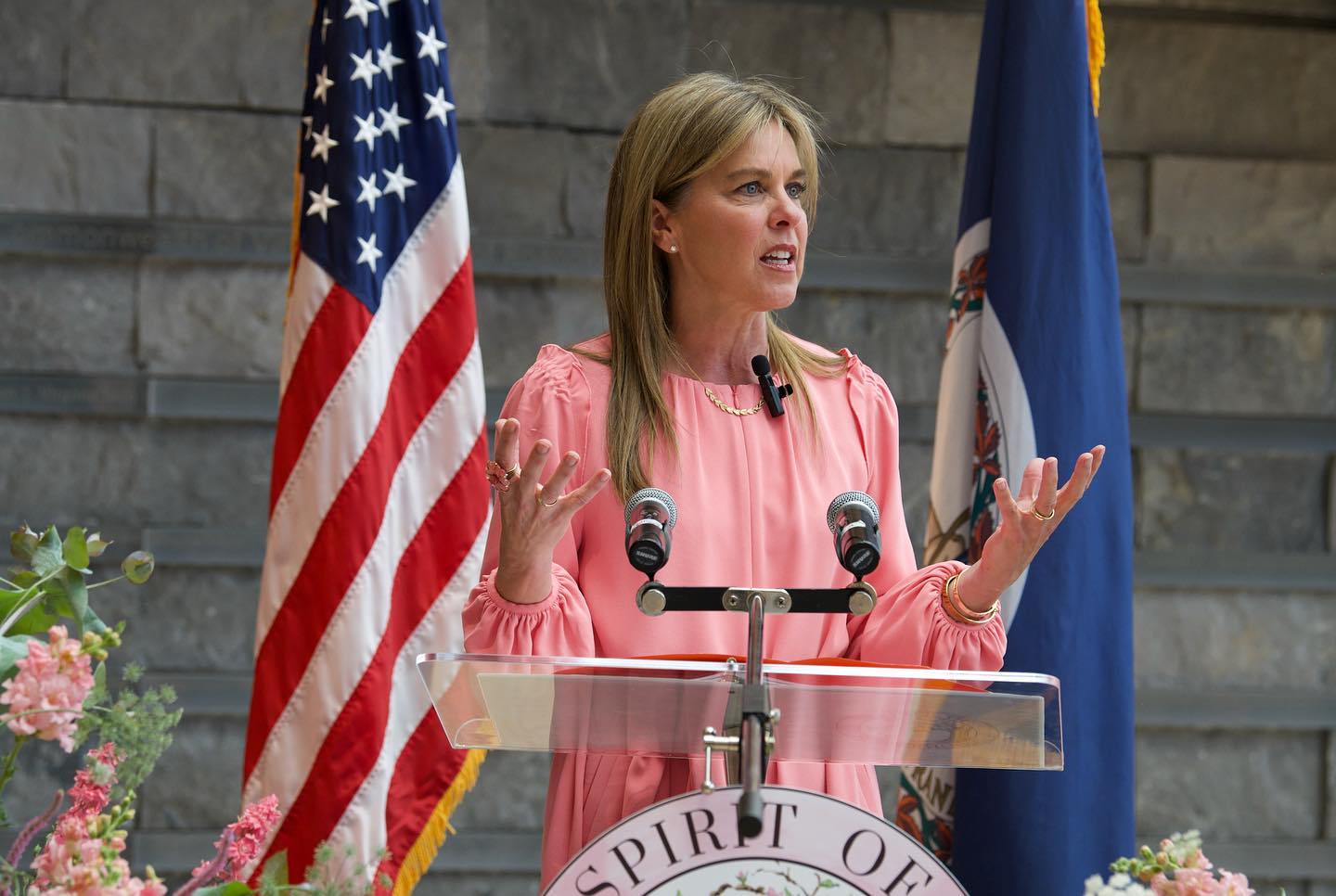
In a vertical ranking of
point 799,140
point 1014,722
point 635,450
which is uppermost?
point 799,140

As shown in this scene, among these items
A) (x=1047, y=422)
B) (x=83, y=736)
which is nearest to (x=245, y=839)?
(x=83, y=736)

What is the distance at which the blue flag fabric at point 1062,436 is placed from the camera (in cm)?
257

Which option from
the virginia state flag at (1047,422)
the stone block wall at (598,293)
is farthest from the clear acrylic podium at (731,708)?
the stone block wall at (598,293)

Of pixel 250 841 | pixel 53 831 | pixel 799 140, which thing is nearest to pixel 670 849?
pixel 250 841

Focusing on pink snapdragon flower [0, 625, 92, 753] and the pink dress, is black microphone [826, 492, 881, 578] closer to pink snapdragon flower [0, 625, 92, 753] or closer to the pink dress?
the pink dress

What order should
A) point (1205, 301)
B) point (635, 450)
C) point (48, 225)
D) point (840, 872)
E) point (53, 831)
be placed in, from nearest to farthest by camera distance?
1. point (53, 831)
2. point (840, 872)
3. point (635, 450)
4. point (48, 225)
5. point (1205, 301)

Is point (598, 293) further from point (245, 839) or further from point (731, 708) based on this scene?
point (245, 839)

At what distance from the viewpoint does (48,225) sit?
11.5ft

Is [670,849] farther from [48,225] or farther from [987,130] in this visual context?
[48,225]

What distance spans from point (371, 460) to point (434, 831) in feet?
2.39

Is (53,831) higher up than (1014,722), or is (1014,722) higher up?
(1014,722)

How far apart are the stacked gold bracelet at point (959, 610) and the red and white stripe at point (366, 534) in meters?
1.39

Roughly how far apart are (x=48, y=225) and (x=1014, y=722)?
298cm

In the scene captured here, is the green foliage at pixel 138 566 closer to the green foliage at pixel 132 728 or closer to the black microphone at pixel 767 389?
the green foliage at pixel 132 728
